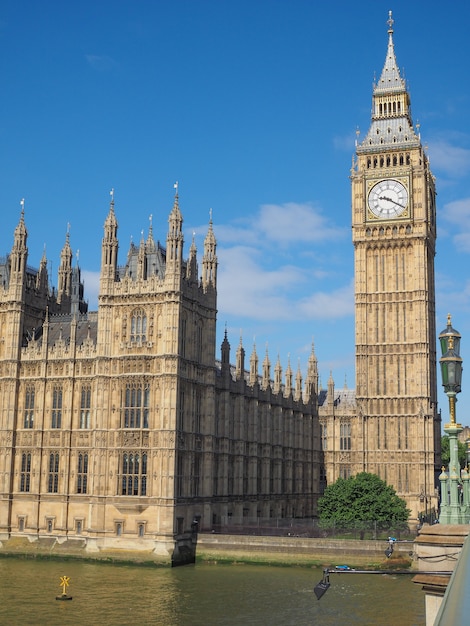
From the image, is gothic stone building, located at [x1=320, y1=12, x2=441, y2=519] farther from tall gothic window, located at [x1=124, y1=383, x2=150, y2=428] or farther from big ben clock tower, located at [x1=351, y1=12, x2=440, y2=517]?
tall gothic window, located at [x1=124, y1=383, x2=150, y2=428]

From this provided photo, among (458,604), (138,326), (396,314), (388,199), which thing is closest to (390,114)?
(388,199)

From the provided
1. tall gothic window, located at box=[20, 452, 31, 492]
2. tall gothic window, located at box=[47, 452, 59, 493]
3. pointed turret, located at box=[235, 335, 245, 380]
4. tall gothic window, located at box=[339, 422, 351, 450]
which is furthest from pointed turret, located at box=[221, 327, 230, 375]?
tall gothic window, located at box=[339, 422, 351, 450]

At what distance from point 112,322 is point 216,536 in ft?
59.4

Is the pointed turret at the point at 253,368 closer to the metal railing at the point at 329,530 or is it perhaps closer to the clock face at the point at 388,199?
the metal railing at the point at 329,530

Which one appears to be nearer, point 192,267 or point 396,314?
point 192,267

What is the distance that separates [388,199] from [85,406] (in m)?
49.8

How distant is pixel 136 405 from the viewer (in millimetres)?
61438

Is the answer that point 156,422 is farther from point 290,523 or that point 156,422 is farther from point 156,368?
point 290,523

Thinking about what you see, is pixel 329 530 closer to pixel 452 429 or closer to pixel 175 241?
pixel 175 241

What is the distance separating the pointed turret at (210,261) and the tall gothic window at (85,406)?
13396mm

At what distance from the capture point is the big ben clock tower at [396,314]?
9119cm

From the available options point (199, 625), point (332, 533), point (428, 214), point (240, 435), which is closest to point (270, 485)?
point (240, 435)

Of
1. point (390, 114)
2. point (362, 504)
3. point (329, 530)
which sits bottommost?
point (329, 530)

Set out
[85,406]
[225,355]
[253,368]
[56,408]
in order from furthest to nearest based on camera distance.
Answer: [253,368]
[225,355]
[56,408]
[85,406]
